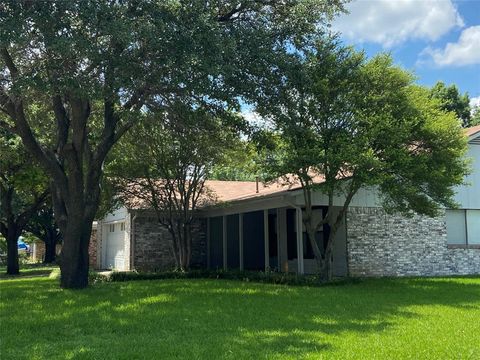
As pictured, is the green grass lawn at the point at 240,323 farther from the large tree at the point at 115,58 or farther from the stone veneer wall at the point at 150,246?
the stone veneer wall at the point at 150,246

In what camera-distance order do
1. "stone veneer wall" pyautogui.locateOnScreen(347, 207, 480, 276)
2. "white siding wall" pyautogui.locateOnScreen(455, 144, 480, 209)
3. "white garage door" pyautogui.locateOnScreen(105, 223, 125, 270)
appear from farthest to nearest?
"white garage door" pyautogui.locateOnScreen(105, 223, 125, 270), "white siding wall" pyautogui.locateOnScreen(455, 144, 480, 209), "stone veneer wall" pyautogui.locateOnScreen(347, 207, 480, 276)

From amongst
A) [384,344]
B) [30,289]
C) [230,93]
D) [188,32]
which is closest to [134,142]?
[30,289]

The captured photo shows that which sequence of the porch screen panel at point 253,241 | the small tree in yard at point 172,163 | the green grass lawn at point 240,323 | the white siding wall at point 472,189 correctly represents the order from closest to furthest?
1. the green grass lawn at point 240,323
2. the small tree in yard at point 172,163
3. the white siding wall at point 472,189
4. the porch screen panel at point 253,241

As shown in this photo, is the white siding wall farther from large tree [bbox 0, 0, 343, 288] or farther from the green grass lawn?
large tree [bbox 0, 0, 343, 288]

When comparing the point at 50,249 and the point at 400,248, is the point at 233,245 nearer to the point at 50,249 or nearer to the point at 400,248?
the point at 400,248

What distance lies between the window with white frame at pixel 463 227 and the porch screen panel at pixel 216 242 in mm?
9570

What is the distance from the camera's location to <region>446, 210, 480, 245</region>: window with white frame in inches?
784

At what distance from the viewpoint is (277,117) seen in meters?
13.3

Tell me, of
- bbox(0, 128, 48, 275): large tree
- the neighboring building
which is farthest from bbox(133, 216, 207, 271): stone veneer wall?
bbox(0, 128, 48, 275): large tree

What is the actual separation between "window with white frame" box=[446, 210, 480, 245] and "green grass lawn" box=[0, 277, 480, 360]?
22.0 feet

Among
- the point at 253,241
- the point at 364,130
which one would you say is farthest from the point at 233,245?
the point at 364,130

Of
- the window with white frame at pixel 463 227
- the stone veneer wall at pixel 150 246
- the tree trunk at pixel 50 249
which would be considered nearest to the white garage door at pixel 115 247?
the stone veneer wall at pixel 150 246

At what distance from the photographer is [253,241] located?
23250 millimetres

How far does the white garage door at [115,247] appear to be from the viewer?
24922mm
